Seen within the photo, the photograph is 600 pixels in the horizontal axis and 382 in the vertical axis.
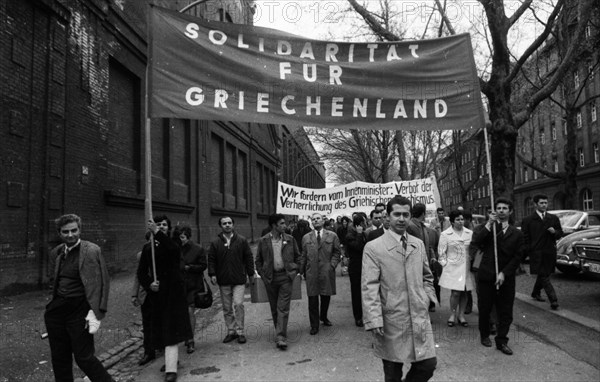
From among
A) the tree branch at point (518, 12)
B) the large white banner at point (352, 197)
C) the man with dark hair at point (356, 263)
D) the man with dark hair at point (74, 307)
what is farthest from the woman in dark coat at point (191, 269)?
the tree branch at point (518, 12)

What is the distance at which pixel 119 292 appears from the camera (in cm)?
941

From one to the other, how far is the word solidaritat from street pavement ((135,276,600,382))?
104 inches

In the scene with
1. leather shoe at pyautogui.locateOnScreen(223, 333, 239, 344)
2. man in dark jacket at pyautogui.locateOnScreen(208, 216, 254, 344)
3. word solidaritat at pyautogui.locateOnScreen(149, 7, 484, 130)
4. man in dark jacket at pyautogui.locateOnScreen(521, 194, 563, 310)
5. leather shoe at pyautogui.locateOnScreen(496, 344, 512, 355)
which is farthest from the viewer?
man in dark jacket at pyautogui.locateOnScreen(521, 194, 563, 310)

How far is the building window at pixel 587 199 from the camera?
38.3 meters

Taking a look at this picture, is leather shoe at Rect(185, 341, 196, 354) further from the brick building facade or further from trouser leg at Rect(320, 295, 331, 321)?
the brick building facade

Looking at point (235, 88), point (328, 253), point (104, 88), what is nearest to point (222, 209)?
point (104, 88)

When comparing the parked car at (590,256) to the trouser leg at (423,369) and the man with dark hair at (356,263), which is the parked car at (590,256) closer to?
the man with dark hair at (356,263)

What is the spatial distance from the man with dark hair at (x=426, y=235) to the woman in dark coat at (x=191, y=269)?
123 inches

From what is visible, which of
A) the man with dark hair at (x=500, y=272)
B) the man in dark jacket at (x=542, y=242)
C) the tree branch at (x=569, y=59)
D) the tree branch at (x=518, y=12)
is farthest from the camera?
the tree branch at (x=518, y=12)

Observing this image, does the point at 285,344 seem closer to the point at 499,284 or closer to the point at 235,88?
the point at 499,284

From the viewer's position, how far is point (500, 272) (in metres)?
5.71

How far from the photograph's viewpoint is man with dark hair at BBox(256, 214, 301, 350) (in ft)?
21.4

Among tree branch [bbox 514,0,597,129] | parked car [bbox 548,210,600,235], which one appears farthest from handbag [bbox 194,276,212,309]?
parked car [bbox 548,210,600,235]

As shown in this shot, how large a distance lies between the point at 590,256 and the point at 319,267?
5015 mm
